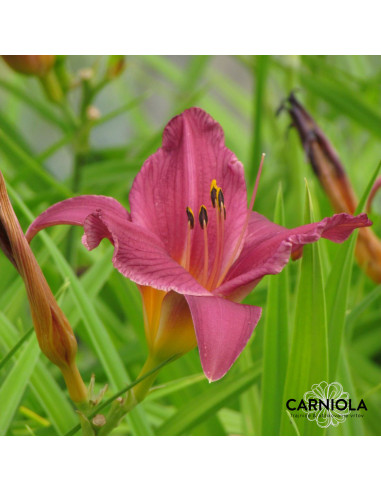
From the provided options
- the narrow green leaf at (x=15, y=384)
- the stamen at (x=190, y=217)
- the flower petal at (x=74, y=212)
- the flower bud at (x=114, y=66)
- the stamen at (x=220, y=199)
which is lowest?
the narrow green leaf at (x=15, y=384)

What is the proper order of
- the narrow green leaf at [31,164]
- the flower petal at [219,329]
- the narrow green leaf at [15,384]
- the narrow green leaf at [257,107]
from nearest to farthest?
the flower petal at [219,329] → the narrow green leaf at [15,384] → the narrow green leaf at [31,164] → the narrow green leaf at [257,107]

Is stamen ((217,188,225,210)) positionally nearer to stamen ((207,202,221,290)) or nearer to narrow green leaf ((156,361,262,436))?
stamen ((207,202,221,290))

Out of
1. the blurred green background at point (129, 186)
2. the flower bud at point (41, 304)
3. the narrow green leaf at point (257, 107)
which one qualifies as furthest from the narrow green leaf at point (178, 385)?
the narrow green leaf at point (257, 107)

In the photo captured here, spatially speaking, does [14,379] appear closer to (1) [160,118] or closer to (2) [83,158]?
(2) [83,158]

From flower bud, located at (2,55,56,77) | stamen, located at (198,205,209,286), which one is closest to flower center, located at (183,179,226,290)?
stamen, located at (198,205,209,286)

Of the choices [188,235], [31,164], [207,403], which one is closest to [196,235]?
[188,235]

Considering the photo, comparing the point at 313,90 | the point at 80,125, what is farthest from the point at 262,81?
the point at 80,125

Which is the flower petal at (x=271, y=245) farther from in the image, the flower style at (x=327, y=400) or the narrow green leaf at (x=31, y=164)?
the narrow green leaf at (x=31, y=164)
